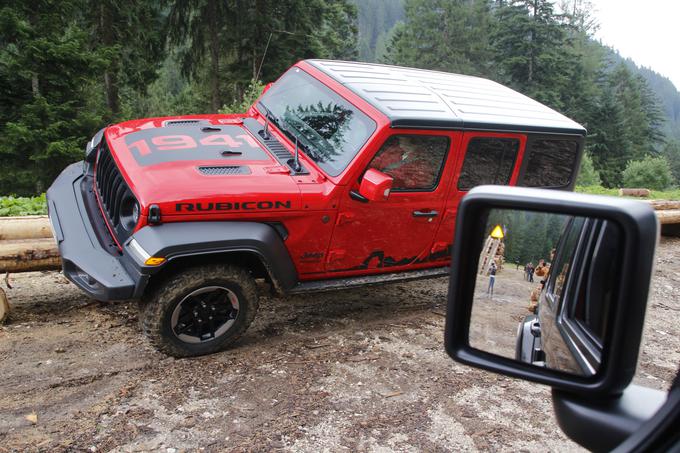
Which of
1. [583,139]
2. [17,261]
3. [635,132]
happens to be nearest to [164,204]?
[17,261]

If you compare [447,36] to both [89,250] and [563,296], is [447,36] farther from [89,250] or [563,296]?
[563,296]

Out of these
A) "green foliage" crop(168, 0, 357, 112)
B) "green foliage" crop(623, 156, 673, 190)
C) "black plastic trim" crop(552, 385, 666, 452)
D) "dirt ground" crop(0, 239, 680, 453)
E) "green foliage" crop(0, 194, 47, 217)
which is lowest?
"green foliage" crop(623, 156, 673, 190)

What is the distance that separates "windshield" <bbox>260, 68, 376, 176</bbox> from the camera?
4152 mm

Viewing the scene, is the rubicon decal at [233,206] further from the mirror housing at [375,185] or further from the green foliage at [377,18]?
the green foliage at [377,18]

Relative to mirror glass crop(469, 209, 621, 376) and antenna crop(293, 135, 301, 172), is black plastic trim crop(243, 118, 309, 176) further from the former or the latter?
mirror glass crop(469, 209, 621, 376)

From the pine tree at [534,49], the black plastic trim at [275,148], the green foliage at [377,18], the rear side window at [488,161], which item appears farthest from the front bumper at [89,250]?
the green foliage at [377,18]

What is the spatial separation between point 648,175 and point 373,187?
40.6 metres

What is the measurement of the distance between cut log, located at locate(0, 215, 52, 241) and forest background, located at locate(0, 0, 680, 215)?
1.89m

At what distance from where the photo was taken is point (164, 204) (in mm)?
3408

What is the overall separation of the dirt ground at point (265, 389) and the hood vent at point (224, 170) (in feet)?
4.55

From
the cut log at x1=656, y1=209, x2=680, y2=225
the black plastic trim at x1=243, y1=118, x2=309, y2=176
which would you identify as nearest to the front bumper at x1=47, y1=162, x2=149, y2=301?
the black plastic trim at x1=243, y1=118, x2=309, y2=176

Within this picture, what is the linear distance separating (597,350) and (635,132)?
192 feet

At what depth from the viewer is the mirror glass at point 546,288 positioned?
1239 mm

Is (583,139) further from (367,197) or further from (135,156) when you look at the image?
(135,156)
